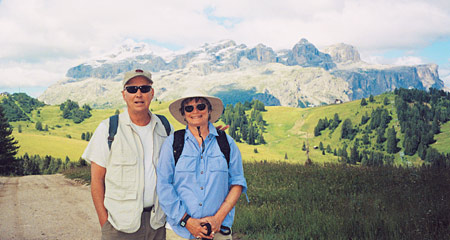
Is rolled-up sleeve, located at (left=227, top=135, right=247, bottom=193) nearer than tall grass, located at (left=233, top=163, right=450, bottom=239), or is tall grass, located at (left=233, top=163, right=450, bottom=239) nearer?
rolled-up sleeve, located at (left=227, top=135, right=247, bottom=193)

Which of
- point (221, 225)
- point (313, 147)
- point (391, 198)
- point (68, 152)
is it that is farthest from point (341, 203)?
point (313, 147)

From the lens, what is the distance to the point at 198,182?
136 inches

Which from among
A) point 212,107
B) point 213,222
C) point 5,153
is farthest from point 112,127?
point 5,153

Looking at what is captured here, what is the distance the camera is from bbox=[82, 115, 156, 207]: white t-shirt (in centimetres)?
350

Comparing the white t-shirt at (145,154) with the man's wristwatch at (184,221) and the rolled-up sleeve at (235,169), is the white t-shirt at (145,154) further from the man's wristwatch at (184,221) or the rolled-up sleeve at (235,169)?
the rolled-up sleeve at (235,169)

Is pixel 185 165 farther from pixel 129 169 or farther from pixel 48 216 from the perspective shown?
pixel 48 216

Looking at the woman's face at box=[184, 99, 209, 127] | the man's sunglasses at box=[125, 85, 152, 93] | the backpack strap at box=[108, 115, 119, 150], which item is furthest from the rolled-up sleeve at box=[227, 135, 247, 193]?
the backpack strap at box=[108, 115, 119, 150]

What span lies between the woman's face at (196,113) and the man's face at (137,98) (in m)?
0.44

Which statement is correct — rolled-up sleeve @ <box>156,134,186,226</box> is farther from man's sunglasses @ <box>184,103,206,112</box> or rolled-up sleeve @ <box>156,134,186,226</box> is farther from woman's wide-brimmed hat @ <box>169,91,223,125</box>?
A: woman's wide-brimmed hat @ <box>169,91,223,125</box>

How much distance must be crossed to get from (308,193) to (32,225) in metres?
7.77

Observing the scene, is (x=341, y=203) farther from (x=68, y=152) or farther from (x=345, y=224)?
(x=68, y=152)

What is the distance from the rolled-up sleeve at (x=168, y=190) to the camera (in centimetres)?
339

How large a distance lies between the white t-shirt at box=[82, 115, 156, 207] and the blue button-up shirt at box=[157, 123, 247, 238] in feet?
0.55

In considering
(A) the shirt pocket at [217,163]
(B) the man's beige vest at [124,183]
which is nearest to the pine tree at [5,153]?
(B) the man's beige vest at [124,183]
